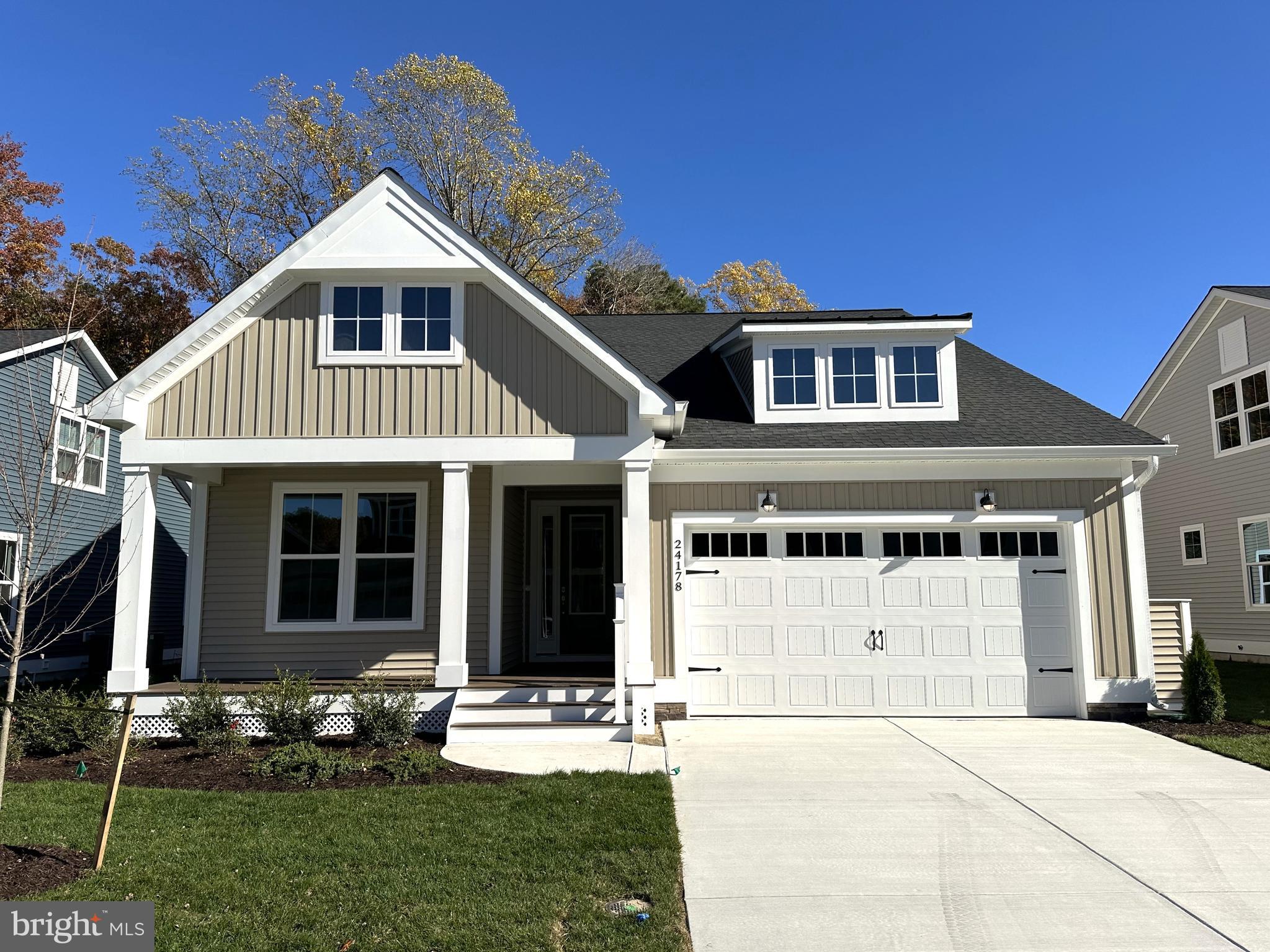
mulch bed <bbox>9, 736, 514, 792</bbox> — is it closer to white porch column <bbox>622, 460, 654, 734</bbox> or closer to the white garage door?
white porch column <bbox>622, 460, 654, 734</bbox>

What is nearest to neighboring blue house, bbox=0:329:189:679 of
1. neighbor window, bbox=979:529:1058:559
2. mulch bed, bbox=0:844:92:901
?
mulch bed, bbox=0:844:92:901

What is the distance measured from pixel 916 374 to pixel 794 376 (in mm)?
1646

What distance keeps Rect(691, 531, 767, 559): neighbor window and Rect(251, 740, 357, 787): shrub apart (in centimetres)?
484

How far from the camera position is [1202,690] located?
32.2 feet

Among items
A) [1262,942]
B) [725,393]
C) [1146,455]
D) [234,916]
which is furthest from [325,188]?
[1262,942]

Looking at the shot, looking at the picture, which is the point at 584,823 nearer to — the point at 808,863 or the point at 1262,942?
the point at 808,863

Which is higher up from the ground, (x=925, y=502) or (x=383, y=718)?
(x=925, y=502)

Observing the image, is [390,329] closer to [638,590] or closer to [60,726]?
[638,590]

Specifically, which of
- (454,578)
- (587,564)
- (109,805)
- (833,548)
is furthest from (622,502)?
(109,805)

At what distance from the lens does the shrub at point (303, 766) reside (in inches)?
286

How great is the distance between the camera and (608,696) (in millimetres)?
9250

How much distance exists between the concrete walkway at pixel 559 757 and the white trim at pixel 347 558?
276 centimetres

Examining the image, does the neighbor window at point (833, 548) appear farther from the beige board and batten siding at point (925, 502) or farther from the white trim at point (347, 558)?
the white trim at point (347, 558)

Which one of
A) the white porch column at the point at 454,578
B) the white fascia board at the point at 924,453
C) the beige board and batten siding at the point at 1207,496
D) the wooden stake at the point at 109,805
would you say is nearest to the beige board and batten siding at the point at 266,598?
the white porch column at the point at 454,578
